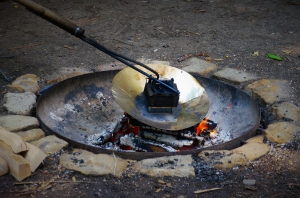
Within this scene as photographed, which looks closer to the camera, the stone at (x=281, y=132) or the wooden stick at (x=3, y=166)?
the wooden stick at (x=3, y=166)

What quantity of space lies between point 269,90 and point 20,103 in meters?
2.28

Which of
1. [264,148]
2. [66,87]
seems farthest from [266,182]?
[66,87]

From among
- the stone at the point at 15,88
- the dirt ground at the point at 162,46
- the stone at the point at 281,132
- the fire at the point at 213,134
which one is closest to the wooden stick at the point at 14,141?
the dirt ground at the point at 162,46

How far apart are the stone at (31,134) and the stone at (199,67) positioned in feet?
5.72

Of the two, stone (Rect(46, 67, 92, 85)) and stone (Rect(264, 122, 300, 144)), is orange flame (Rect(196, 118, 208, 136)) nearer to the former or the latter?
stone (Rect(264, 122, 300, 144))

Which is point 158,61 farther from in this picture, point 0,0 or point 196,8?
point 0,0

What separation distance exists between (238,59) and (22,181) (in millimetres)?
2833

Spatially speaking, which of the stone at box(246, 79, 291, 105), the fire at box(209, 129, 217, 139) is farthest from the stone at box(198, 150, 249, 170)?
the stone at box(246, 79, 291, 105)

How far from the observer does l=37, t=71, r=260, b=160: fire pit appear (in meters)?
3.25

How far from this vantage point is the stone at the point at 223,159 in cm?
287

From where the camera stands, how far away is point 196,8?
6.23 meters

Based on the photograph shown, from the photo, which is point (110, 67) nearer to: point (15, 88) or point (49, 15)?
point (15, 88)

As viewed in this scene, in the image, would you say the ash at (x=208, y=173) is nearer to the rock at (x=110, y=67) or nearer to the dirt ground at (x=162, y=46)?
the dirt ground at (x=162, y=46)

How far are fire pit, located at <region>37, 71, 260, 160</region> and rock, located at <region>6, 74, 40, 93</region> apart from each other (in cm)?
30
